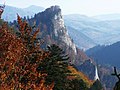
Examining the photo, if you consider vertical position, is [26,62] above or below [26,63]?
below

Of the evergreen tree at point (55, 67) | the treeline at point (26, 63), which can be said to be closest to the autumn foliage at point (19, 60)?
the treeline at point (26, 63)

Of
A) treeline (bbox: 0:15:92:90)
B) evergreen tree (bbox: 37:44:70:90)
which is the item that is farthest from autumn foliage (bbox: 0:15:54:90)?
evergreen tree (bbox: 37:44:70:90)

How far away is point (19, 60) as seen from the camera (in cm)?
2653

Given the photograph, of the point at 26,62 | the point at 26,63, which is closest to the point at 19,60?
the point at 26,63

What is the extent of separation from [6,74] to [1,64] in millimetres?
802

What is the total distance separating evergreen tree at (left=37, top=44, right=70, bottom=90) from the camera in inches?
1242

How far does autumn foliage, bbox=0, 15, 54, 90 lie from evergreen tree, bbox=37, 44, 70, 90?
1871 mm

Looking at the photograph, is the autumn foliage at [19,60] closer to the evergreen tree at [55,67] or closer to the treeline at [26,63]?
the treeline at [26,63]

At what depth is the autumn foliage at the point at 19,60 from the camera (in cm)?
2438

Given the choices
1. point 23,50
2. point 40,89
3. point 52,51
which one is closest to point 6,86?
point 40,89

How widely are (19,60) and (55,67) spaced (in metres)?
5.94

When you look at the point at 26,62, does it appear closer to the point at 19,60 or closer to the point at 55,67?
the point at 19,60

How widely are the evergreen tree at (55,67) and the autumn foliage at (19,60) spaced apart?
1.87 meters

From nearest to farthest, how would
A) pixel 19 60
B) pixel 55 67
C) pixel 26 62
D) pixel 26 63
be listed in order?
1. pixel 19 60
2. pixel 26 63
3. pixel 26 62
4. pixel 55 67
